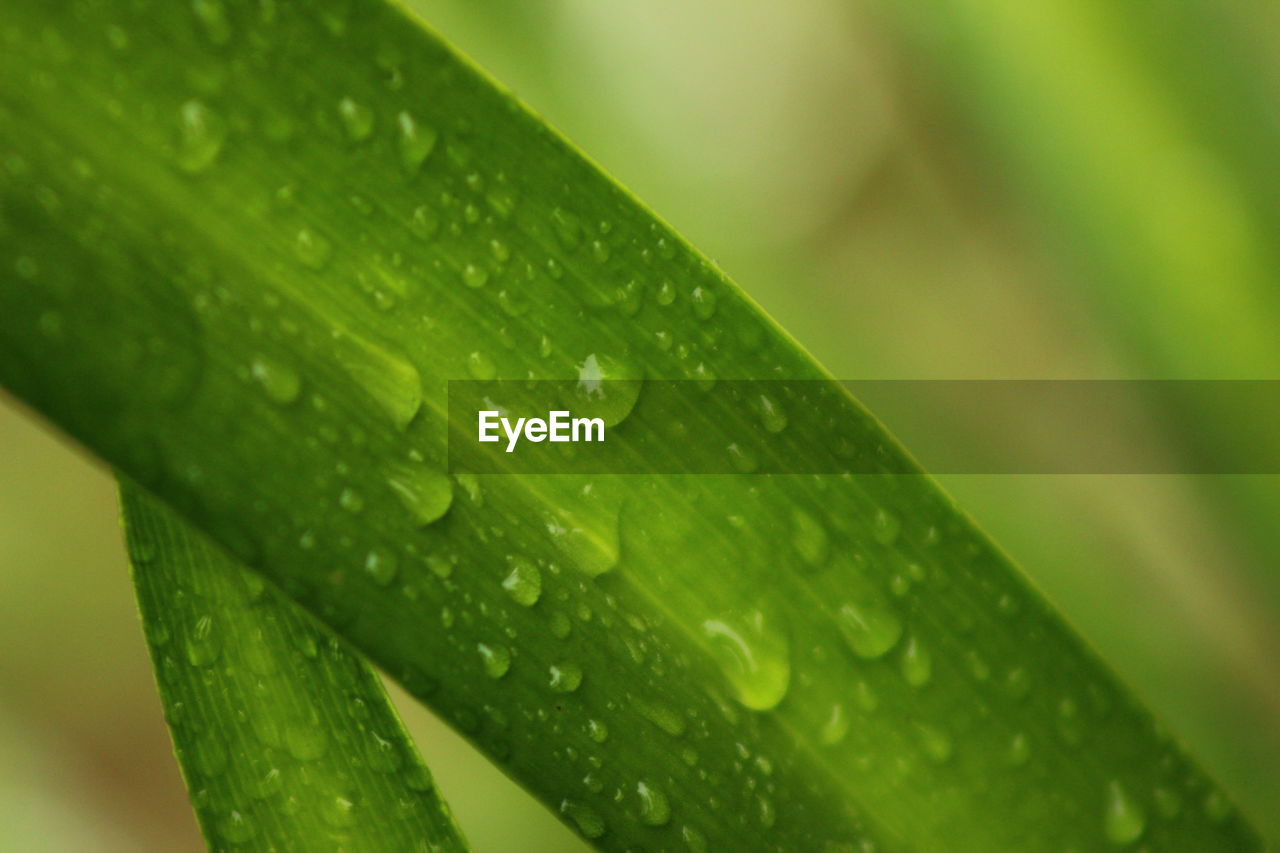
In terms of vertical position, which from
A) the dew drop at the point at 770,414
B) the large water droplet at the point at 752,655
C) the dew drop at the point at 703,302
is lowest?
the large water droplet at the point at 752,655

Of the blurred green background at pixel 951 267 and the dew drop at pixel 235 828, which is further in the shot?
the blurred green background at pixel 951 267

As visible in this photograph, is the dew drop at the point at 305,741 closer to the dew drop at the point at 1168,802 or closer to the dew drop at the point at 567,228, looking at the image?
the dew drop at the point at 567,228

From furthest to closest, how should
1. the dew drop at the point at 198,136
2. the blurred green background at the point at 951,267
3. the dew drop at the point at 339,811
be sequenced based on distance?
the blurred green background at the point at 951,267 → the dew drop at the point at 339,811 → the dew drop at the point at 198,136

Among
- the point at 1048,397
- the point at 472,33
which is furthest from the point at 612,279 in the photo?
the point at 1048,397

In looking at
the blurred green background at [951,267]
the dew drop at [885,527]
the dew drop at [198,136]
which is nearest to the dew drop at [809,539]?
the dew drop at [885,527]

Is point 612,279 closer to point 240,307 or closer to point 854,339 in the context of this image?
point 240,307

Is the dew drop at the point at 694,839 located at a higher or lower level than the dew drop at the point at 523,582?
lower
